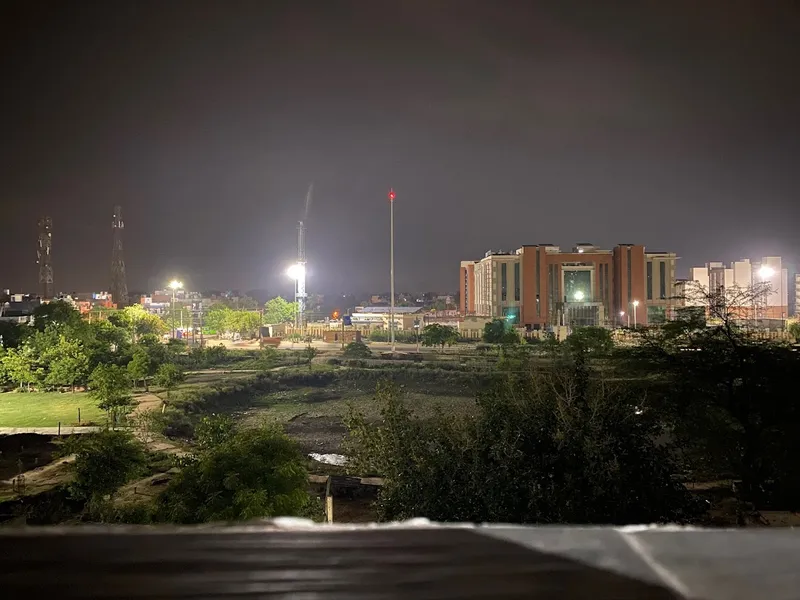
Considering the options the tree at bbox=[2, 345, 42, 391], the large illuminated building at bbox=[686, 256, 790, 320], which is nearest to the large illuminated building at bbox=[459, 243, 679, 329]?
the large illuminated building at bbox=[686, 256, 790, 320]

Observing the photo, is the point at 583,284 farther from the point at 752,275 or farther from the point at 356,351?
the point at 752,275

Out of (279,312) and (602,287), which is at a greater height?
(602,287)

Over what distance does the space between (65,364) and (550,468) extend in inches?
522

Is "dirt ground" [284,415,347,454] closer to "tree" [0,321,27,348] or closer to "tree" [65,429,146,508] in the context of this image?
"tree" [65,429,146,508]

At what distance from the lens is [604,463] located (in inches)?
140

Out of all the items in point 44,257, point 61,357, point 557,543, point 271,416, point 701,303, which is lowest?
point 271,416

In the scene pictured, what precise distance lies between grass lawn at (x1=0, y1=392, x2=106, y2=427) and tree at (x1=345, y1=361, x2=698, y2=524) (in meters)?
9.28

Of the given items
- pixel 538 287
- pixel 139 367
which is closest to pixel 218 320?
pixel 139 367

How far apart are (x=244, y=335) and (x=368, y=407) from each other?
685 inches

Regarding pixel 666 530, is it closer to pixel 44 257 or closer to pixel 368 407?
pixel 368 407

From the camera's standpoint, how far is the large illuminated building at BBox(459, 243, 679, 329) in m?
27.5

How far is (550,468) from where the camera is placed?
3.82 m

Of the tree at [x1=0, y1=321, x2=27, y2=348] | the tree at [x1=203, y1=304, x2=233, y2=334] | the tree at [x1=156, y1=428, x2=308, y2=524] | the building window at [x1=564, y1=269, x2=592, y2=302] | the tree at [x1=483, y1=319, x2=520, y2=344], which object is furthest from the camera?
the building window at [x1=564, y1=269, x2=592, y2=302]

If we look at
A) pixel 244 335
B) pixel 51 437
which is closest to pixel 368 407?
pixel 51 437
